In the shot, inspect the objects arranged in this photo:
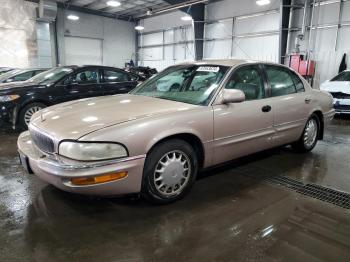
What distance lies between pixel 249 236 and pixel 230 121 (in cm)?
117

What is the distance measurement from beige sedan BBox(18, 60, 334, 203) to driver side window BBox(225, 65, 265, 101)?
1cm

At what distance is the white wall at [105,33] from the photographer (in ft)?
58.6

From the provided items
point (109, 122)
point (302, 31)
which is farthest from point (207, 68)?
point (302, 31)

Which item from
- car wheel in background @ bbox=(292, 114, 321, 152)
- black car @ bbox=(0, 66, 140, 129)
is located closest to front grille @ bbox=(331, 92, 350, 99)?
car wheel in background @ bbox=(292, 114, 321, 152)

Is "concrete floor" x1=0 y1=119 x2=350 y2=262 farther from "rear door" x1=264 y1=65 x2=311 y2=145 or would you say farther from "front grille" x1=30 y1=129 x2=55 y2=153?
"rear door" x1=264 y1=65 x2=311 y2=145

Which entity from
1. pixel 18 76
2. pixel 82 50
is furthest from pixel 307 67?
pixel 82 50

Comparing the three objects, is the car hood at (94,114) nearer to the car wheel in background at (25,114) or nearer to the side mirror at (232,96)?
the side mirror at (232,96)

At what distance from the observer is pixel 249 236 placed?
2.18 meters

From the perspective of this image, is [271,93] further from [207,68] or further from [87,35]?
[87,35]

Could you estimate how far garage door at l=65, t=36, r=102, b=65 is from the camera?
1834 centimetres

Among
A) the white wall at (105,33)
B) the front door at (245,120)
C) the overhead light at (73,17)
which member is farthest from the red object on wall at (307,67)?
the white wall at (105,33)

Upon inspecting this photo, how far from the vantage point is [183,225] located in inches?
91.3

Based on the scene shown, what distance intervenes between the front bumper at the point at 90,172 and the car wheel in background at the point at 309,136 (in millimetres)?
2766

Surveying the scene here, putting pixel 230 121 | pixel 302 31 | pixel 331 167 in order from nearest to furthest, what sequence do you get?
pixel 230 121 → pixel 331 167 → pixel 302 31
